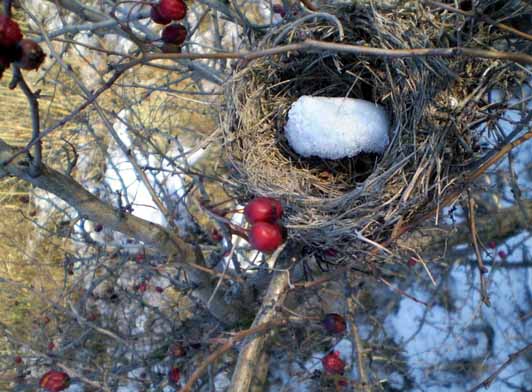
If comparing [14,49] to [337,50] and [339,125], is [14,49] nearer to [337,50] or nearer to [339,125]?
[337,50]

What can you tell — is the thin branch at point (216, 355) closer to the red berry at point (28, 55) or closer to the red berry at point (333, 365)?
the red berry at point (333, 365)

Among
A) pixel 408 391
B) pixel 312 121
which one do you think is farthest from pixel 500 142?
pixel 408 391

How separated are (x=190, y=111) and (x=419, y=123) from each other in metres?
2.43

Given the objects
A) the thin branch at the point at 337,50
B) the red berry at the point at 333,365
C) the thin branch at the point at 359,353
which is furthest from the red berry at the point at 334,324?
the thin branch at the point at 337,50

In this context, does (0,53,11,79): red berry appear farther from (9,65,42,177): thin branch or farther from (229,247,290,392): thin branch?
(229,247,290,392): thin branch

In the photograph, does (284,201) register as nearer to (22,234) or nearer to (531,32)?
(531,32)

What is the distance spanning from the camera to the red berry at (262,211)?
103cm

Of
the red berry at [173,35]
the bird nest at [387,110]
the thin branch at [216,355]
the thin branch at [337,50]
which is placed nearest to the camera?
the thin branch at [337,50]

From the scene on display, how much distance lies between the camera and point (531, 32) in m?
1.11

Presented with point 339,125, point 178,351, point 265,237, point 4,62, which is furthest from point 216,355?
point 178,351

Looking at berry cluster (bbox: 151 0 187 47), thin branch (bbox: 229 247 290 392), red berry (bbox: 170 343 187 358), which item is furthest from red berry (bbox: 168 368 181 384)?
berry cluster (bbox: 151 0 187 47)

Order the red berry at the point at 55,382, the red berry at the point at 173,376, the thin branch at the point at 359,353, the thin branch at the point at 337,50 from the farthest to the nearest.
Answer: the red berry at the point at 173,376, the red berry at the point at 55,382, the thin branch at the point at 359,353, the thin branch at the point at 337,50

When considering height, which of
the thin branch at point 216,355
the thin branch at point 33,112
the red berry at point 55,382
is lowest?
the red berry at point 55,382

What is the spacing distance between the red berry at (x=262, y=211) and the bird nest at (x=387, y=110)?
9.7 inches
